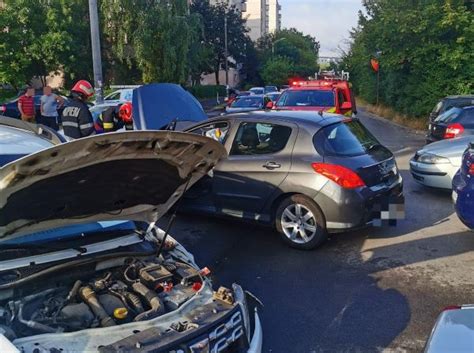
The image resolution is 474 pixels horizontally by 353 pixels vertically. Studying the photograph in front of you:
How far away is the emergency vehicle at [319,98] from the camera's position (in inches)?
441

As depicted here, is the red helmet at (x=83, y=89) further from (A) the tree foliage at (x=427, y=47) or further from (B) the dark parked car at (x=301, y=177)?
(A) the tree foliage at (x=427, y=47)

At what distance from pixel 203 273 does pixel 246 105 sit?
16.3 metres

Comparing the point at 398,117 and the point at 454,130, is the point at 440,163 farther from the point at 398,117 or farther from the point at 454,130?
the point at 398,117

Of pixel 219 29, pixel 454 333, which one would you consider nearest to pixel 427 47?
pixel 454 333

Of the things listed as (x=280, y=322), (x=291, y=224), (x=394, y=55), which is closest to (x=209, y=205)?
(x=291, y=224)

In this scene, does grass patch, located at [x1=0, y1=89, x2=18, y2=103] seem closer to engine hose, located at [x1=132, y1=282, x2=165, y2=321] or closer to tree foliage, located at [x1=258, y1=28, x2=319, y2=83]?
engine hose, located at [x1=132, y1=282, x2=165, y2=321]

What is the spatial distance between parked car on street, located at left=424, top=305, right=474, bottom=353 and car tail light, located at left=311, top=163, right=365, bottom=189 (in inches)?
Result: 112

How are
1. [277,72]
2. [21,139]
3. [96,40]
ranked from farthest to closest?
[277,72]
[96,40]
[21,139]

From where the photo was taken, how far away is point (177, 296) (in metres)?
3.06

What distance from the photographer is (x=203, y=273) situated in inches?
133

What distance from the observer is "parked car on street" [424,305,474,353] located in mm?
2293

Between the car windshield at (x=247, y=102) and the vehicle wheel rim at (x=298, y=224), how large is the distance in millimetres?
13601

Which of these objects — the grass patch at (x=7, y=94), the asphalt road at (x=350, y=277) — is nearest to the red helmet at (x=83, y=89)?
the asphalt road at (x=350, y=277)

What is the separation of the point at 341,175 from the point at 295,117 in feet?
3.18
